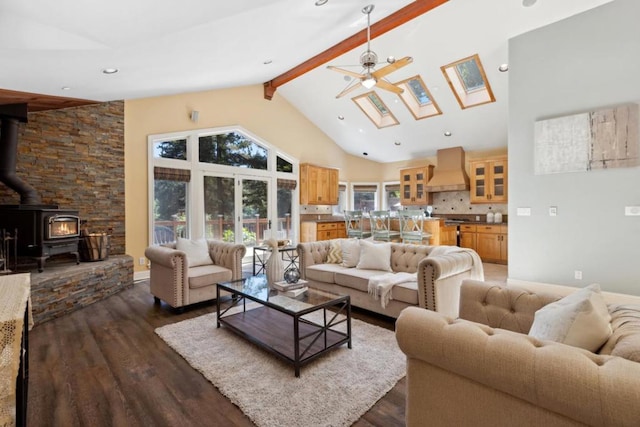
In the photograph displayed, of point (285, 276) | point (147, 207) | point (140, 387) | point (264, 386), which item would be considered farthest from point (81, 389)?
point (147, 207)

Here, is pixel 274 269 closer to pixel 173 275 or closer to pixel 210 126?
pixel 173 275

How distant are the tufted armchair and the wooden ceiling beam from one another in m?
3.75

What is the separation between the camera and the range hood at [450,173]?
292 inches

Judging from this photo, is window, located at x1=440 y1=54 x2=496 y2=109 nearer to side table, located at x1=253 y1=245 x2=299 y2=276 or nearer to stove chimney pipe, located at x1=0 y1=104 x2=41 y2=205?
side table, located at x1=253 y1=245 x2=299 y2=276

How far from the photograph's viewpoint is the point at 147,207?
5.34 m

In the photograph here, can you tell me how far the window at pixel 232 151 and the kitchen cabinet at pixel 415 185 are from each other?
378cm

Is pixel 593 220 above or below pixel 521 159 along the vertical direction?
below

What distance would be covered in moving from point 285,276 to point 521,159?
3791 mm

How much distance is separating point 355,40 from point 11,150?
497cm

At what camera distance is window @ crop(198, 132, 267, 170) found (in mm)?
6184

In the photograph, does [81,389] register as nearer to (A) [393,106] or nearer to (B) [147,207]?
(B) [147,207]

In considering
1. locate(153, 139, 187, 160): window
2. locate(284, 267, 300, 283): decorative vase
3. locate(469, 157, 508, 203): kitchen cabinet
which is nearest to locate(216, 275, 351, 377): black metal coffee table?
locate(284, 267, 300, 283): decorative vase

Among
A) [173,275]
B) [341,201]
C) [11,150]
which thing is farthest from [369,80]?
[341,201]

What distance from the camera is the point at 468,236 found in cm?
717
